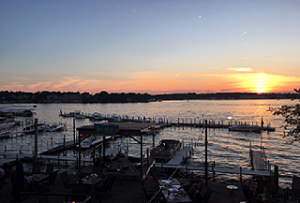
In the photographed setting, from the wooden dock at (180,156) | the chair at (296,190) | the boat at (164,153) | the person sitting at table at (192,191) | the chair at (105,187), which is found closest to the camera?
the person sitting at table at (192,191)

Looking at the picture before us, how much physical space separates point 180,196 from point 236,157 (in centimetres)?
2649

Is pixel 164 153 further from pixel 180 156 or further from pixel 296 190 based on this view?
pixel 296 190

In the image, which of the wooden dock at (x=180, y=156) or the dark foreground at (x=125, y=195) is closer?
the dark foreground at (x=125, y=195)

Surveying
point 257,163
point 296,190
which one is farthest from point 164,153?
point 296,190

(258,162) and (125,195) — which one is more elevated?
(125,195)

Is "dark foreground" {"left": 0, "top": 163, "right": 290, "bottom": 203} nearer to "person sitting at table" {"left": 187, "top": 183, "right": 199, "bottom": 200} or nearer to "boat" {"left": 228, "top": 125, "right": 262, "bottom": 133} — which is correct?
"person sitting at table" {"left": 187, "top": 183, "right": 199, "bottom": 200}

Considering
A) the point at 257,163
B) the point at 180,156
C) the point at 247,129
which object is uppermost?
the point at 180,156

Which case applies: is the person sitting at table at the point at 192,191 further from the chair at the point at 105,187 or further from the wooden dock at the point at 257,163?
the wooden dock at the point at 257,163

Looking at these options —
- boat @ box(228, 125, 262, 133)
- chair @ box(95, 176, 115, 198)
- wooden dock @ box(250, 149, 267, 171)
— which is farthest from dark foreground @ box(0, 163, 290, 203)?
boat @ box(228, 125, 262, 133)

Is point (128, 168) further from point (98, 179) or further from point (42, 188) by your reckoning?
point (42, 188)

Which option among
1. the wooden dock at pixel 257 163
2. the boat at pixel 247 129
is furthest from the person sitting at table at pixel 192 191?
the boat at pixel 247 129

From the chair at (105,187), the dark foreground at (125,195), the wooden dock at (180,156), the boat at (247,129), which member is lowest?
the boat at (247,129)

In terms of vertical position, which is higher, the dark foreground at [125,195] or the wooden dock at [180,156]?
the dark foreground at [125,195]

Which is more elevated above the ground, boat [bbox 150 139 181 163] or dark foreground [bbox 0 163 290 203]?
dark foreground [bbox 0 163 290 203]
